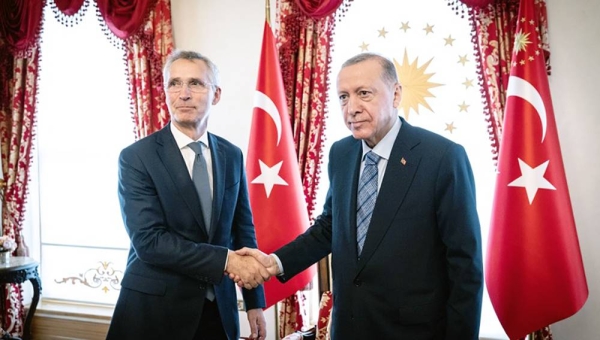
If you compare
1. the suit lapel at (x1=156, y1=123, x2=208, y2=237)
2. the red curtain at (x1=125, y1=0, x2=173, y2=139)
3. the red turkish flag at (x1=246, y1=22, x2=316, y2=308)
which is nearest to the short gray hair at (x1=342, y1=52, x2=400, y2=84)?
the suit lapel at (x1=156, y1=123, x2=208, y2=237)

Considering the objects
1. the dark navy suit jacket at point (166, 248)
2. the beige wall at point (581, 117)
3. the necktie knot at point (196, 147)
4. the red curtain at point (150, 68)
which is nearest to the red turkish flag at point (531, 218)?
the beige wall at point (581, 117)

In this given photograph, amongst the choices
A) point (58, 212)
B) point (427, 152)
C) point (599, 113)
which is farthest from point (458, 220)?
point (58, 212)

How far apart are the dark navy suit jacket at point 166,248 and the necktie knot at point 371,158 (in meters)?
0.59

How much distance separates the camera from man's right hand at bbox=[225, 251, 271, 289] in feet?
6.49

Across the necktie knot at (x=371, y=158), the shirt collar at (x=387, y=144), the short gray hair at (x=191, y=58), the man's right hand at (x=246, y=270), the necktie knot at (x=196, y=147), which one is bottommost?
the man's right hand at (x=246, y=270)

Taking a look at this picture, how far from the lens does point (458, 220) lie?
160cm

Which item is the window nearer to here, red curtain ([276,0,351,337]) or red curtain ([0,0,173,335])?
red curtain ([0,0,173,335])

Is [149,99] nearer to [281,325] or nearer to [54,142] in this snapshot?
[54,142]

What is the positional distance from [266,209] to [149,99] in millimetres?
1365

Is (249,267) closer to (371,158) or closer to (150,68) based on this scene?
(371,158)

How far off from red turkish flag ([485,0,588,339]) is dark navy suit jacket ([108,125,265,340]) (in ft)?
4.52

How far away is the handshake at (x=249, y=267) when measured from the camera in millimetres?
1985

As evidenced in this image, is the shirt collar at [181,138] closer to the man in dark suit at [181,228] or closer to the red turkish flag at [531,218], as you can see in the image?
the man in dark suit at [181,228]

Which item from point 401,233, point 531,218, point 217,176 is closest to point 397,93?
point 401,233
